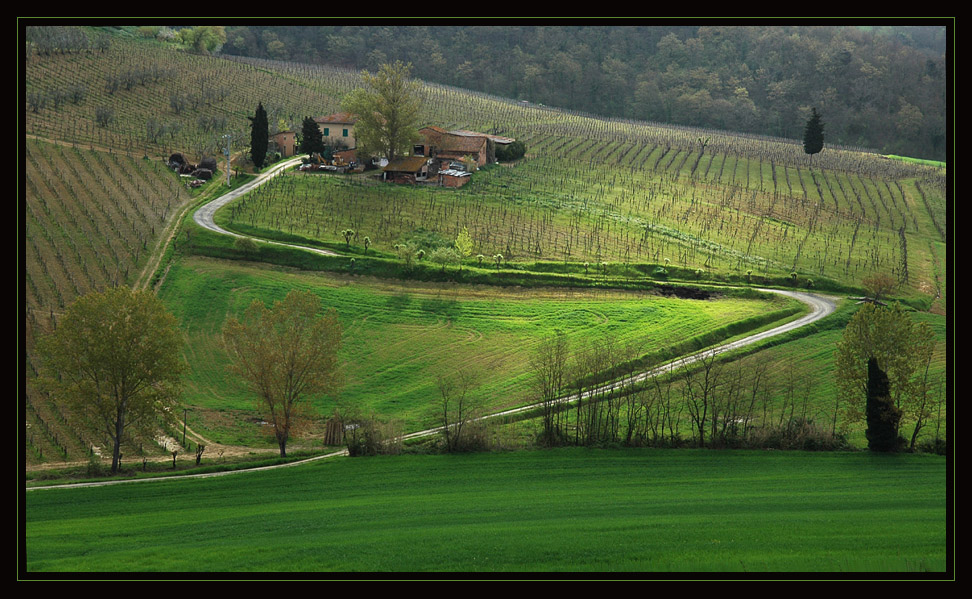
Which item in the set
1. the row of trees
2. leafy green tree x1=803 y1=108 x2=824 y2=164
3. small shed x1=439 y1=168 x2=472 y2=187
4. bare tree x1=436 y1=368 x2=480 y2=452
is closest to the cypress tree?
the row of trees

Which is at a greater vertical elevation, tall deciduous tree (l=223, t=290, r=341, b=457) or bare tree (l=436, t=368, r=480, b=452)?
tall deciduous tree (l=223, t=290, r=341, b=457)

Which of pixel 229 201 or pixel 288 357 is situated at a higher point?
pixel 229 201

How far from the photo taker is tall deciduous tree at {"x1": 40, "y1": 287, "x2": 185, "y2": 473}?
44000 mm

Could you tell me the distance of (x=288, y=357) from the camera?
1885 inches

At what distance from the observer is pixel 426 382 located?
56.1 metres

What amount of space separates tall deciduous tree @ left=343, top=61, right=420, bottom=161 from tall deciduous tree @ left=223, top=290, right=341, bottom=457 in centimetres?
4652

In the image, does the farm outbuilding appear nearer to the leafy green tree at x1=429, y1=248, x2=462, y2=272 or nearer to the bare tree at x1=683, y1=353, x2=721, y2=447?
the leafy green tree at x1=429, y1=248, x2=462, y2=272

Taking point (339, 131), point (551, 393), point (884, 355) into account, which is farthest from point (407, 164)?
point (884, 355)

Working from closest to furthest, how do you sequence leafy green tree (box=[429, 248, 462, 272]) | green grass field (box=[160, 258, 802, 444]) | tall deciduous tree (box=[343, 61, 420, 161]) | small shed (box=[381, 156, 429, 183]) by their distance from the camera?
green grass field (box=[160, 258, 802, 444])
leafy green tree (box=[429, 248, 462, 272])
small shed (box=[381, 156, 429, 183])
tall deciduous tree (box=[343, 61, 420, 161])

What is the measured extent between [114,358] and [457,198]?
1878 inches

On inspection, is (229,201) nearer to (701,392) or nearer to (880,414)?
(701,392)

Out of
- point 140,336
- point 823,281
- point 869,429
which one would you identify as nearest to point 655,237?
point 823,281

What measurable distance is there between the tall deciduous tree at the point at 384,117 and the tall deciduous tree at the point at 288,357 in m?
46.5

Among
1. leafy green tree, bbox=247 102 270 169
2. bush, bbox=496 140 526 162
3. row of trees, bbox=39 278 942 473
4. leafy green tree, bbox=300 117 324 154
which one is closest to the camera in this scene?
row of trees, bbox=39 278 942 473
